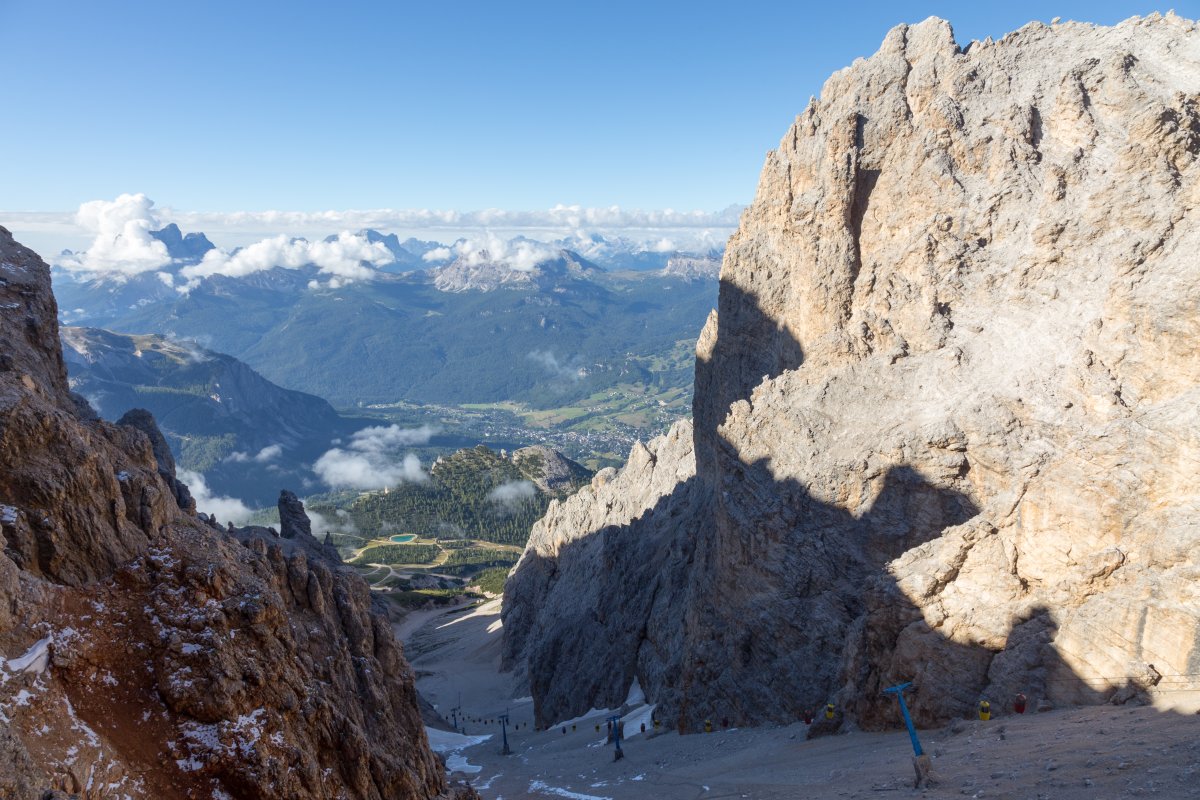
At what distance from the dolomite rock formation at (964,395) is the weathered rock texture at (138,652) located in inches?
931

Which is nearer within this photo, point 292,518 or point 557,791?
point 557,791

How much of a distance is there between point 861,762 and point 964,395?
63.3 feet

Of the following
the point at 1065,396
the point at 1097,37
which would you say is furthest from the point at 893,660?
the point at 1097,37

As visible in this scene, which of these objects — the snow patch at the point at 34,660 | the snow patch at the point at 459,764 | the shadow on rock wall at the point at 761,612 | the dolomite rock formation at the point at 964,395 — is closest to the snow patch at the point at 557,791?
the shadow on rock wall at the point at 761,612

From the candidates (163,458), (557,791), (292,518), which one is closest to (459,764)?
(557,791)

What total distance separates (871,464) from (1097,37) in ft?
91.7

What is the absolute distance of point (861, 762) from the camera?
98.6 ft

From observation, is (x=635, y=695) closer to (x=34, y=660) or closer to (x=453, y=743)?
(x=453, y=743)

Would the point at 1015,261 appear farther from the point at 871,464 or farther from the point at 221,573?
the point at 221,573

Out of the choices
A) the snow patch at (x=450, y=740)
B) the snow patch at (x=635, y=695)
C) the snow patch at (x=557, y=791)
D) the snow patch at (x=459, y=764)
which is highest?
the snow patch at (x=557, y=791)

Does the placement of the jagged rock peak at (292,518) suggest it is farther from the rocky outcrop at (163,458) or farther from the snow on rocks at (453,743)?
the snow on rocks at (453,743)

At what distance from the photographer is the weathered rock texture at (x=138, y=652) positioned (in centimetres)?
1784

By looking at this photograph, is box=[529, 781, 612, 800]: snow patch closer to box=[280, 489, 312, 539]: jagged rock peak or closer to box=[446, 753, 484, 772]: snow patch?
box=[446, 753, 484, 772]: snow patch

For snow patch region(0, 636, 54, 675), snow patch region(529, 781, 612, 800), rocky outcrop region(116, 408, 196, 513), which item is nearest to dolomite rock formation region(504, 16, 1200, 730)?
snow patch region(529, 781, 612, 800)
